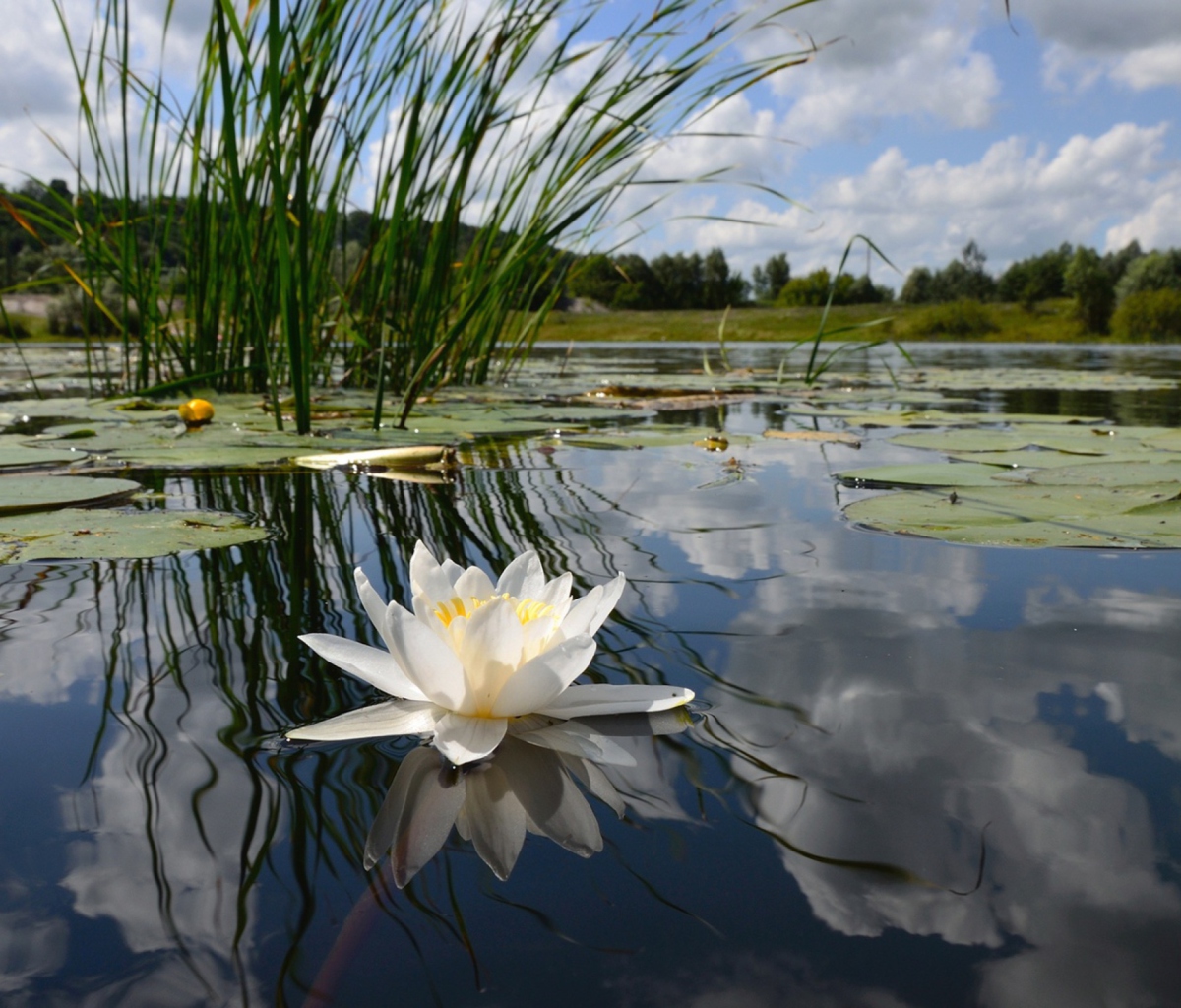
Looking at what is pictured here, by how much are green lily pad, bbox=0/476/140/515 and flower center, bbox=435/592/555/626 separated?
878 mm

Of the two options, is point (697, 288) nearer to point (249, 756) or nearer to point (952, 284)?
point (952, 284)

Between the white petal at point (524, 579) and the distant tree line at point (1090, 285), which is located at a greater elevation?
the distant tree line at point (1090, 285)

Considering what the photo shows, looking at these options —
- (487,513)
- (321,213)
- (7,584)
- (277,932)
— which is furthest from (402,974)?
(321,213)

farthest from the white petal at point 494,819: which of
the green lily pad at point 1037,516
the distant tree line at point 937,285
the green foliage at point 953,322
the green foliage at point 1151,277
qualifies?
the green foliage at point 1151,277

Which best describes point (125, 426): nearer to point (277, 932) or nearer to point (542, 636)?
point (542, 636)

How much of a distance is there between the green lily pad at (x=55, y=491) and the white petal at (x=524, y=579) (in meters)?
0.85

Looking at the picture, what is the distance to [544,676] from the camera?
1.73 feet

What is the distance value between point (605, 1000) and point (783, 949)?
8 centimetres

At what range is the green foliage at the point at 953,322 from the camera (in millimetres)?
24608

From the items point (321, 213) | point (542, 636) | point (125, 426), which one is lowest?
point (125, 426)

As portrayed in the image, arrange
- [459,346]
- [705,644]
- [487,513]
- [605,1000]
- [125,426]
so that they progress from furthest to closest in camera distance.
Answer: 1. [459,346]
2. [125,426]
3. [487,513]
4. [705,644]
5. [605,1000]

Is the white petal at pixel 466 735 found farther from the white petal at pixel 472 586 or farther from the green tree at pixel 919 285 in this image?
the green tree at pixel 919 285

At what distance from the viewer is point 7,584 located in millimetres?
900

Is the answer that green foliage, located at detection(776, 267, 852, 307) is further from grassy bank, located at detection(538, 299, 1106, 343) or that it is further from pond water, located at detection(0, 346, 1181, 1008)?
pond water, located at detection(0, 346, 1181, 1008)
